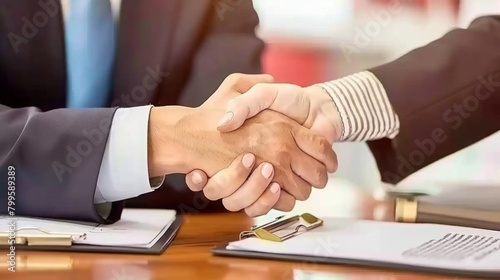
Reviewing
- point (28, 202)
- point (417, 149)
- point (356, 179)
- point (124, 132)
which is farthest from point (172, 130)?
point (356, 179)

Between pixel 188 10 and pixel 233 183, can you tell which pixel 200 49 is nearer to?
pixel 188 10

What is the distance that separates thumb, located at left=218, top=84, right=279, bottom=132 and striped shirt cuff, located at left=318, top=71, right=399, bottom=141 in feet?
0.47

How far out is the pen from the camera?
0.87m

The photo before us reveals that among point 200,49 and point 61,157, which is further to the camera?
point 200,49

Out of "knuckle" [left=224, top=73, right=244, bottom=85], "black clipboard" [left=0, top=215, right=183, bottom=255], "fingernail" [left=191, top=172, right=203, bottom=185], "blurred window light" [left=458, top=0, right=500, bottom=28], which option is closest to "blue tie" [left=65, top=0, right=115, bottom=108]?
"knuckle" [left=224, top=73, right=244, bottom=85]

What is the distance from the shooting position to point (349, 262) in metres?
0.67

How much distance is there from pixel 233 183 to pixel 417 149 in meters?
0.43

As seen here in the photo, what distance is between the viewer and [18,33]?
45.8 inches

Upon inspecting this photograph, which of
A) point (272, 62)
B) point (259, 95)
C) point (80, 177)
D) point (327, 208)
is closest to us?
point (80, 177)

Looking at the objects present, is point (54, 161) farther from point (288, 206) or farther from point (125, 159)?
point (288, 206)

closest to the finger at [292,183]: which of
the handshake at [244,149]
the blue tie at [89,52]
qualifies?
the handshake at [244,149]

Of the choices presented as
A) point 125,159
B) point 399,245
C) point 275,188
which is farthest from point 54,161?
point 399,245

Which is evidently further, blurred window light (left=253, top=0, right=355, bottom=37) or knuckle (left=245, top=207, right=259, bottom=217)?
blurred window light (left=253, top=0, right=355, bottom=37)

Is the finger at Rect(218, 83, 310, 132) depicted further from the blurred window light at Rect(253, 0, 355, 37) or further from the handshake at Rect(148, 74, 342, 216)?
→ the blurred window light at Rect(253, 0, 355, 37)
